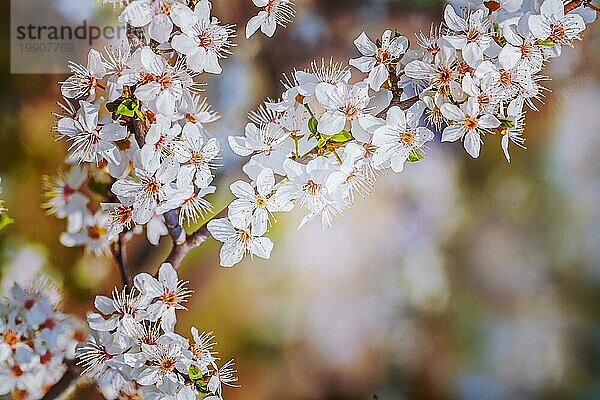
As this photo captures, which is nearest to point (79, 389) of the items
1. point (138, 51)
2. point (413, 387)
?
point (413, 387)

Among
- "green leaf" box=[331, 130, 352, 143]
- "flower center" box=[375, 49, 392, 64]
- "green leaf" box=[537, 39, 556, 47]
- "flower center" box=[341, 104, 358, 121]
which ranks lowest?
"green leaf" box=[331, 130, 352, 143]

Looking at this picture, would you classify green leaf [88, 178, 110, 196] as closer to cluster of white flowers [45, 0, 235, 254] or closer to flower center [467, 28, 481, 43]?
cluster of white flowers [45, 0, 235, 254]

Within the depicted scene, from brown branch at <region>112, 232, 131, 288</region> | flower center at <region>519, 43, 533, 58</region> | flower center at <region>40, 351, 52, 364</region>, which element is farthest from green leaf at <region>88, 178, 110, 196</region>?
flower center at <region>519, 43, 533, 58</region>

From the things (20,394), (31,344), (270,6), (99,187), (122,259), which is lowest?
(20,394)

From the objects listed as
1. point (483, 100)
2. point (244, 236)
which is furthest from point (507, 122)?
point (244, 236)

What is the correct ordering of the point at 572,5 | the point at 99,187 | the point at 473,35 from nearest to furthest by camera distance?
1. the point at 473,35
2. the point at 572,5
3. the point at 99,187

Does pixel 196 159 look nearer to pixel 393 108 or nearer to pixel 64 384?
pixel 393 108

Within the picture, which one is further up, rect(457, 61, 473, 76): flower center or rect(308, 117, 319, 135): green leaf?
rect(457, 61, 473, 76): flower center
